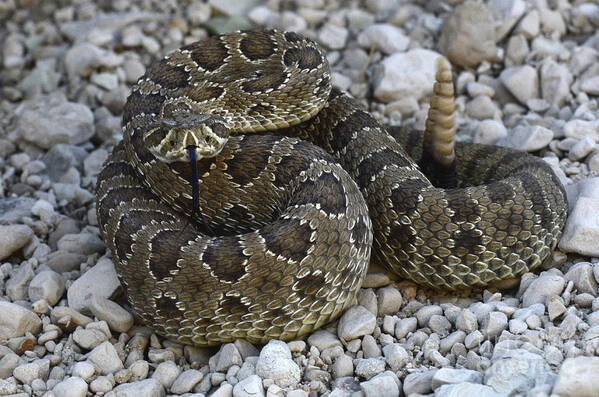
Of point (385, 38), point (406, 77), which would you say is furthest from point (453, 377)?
point (385, 38)

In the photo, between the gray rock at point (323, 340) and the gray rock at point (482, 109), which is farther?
the gray rock at point (482, 109)

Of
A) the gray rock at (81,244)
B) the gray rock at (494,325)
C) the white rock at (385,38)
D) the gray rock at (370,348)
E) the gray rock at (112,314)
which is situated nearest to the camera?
the gray rock at (494,325)

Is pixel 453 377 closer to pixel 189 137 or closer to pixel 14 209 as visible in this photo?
pixel 189 137

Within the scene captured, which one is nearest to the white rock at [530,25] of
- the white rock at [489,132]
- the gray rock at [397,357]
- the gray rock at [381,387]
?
the white rock at [489,132]

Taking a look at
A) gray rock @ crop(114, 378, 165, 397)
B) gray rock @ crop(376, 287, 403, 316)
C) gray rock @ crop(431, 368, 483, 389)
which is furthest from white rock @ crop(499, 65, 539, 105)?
gray rock @ crop(114, 378, 165, 397)

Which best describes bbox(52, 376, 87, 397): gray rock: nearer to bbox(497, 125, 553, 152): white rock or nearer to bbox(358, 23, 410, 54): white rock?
bbox(497, 125, 553, 152): white rock

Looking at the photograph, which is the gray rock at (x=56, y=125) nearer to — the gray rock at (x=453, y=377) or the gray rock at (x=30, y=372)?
the gray rock at (x=30, y=372)
